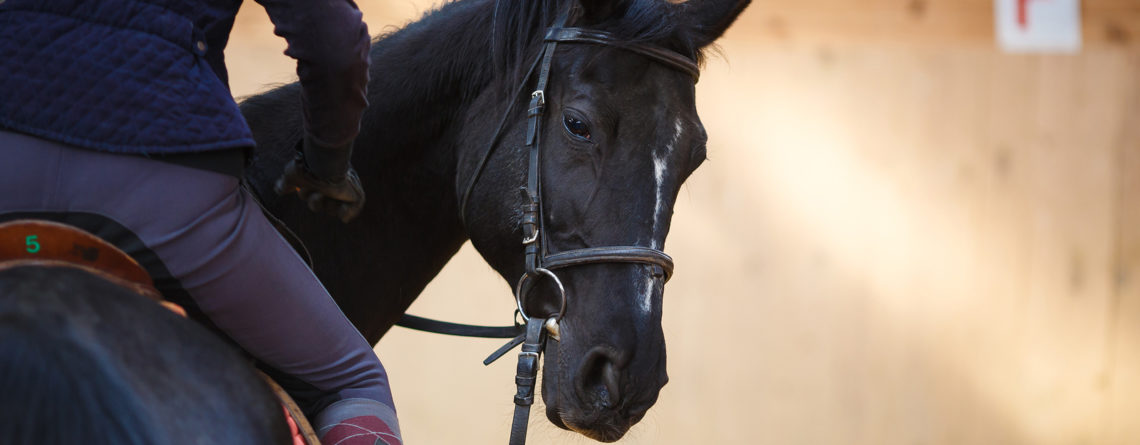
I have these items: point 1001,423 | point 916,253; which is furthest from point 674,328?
point 1001,423

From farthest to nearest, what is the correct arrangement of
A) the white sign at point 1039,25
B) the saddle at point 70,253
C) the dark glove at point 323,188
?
the white sign at point 1039,25 < the dark glove at point 323,188 < the saddle at point 70,253

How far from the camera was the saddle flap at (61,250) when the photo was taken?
77 cm

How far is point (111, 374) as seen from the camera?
0.64 metres

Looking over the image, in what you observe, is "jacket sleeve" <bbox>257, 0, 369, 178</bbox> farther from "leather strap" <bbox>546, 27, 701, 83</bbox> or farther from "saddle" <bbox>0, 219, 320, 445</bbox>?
"leather strap" <bbox>546, 27, 701, 83</bbox>

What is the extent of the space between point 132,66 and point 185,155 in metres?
0.10

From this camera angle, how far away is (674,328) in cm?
372

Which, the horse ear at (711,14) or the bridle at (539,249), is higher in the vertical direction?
the horse ear at (711,14)

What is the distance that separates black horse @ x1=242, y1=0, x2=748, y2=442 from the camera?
1186 millimetres

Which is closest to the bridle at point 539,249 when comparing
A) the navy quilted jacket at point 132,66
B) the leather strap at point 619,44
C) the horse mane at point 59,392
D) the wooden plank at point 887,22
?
the leather strap at point 619,44

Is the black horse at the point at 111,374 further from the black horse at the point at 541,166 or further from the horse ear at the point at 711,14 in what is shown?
the horse ear at the point at 711,14

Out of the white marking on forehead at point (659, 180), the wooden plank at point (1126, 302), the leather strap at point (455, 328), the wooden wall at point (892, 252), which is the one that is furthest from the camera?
the wooden plank at point (1126, 302)

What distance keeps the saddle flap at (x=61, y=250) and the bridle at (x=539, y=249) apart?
0.57 metres

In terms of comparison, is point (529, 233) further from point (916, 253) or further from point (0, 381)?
point (916, 253)

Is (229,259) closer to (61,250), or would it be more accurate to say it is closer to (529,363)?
(61,250)
